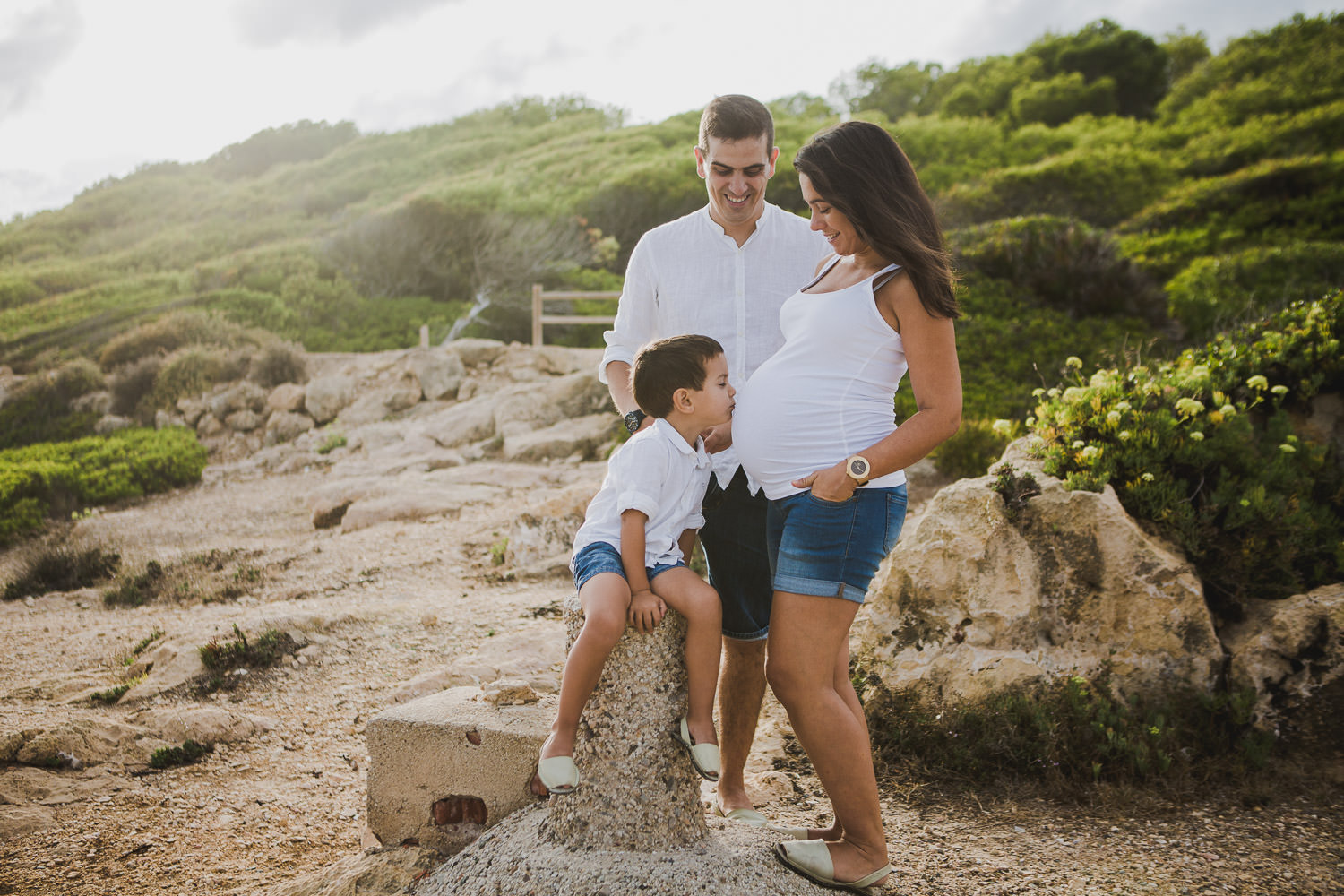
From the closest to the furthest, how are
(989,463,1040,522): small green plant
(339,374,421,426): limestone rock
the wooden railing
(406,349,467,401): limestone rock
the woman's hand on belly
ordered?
the woman's hand on belly, (989,463,1040,522): small green plant, (339,374,421,426): limestone rock, (406,349,467,401): limestone rock, the wooden railing

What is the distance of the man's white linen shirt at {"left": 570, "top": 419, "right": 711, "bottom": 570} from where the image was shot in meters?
2.18

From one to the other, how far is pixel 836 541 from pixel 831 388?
0.39 metres

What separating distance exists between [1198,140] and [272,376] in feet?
58.7

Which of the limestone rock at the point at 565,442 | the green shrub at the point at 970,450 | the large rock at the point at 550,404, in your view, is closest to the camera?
the green shrub at the point at 970,450

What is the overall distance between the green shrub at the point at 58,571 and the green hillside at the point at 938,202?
677cm

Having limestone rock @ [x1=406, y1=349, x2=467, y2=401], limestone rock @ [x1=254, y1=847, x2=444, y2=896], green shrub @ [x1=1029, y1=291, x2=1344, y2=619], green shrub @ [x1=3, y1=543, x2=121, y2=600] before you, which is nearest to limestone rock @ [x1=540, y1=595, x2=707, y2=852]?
limestone rock @ [x1=254, y1=847, x2=444, y2=896]

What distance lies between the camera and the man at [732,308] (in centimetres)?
246

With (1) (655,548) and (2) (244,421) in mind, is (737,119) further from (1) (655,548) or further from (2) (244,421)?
(2) (244,421)

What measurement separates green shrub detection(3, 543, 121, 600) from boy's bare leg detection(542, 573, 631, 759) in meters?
6.72

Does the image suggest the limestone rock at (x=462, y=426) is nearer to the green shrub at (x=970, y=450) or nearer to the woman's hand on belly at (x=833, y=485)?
the green shrub at (x=970, y=450)

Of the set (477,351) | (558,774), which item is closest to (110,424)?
(477,351)

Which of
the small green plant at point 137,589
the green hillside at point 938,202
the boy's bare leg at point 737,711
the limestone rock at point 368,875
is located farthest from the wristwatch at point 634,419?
the small green plant at point 137,589

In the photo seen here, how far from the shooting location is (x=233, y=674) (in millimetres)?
4660

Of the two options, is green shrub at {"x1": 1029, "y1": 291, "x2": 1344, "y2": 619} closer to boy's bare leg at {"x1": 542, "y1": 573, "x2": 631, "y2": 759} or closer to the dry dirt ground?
the dry dirt ground
